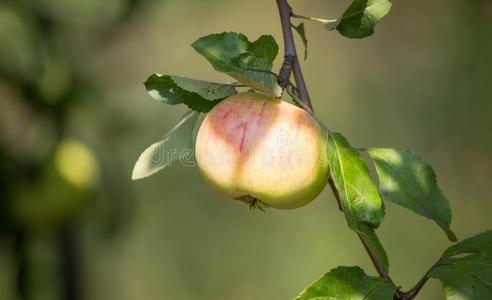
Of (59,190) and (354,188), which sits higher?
(354,188)

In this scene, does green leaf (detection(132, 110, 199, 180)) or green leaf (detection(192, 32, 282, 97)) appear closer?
green leaf (detection(192, 32, 282, 97))

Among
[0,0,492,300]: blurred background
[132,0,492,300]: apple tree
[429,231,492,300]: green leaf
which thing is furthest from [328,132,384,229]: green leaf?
[0,0,492,300]: blurred background

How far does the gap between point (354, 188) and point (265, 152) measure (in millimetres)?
97

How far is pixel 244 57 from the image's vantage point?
2.89 feet

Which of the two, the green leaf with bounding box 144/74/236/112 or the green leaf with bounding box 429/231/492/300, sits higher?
the green leaf with bounding box 144/74/236/112

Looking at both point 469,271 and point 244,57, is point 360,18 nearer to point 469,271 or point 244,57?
point 244,57

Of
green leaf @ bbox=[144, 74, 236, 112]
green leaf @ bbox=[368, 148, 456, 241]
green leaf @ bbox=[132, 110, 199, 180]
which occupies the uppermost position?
green leaf @ bbox=[144, 74, 236, 112]

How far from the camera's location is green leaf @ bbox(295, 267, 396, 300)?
87cm

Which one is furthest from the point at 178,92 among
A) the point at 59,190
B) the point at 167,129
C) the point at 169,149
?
the point at 167,129

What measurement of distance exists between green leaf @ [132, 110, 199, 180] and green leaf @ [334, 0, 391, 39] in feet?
0.66

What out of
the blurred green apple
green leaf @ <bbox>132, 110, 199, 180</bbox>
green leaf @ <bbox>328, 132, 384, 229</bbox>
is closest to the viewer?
green leaf @ <bbox>328, 132, 384, 229</bbox>

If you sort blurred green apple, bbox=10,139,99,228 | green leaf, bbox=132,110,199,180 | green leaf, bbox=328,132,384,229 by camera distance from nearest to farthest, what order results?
1. green leaf, bbox=328,132,384,229
2. green leaf, bbox=132,110,199,180
3. blurred green apple, bbox=10,139,99,228

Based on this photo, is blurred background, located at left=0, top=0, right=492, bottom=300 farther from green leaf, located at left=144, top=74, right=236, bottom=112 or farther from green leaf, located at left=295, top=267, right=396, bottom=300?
green leaf, located at left=295, top=267, right=396, bottom=300

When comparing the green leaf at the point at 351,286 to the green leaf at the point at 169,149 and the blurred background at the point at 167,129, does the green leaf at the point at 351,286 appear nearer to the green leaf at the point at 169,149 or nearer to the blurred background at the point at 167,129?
the green leaf at the point at 169,149
